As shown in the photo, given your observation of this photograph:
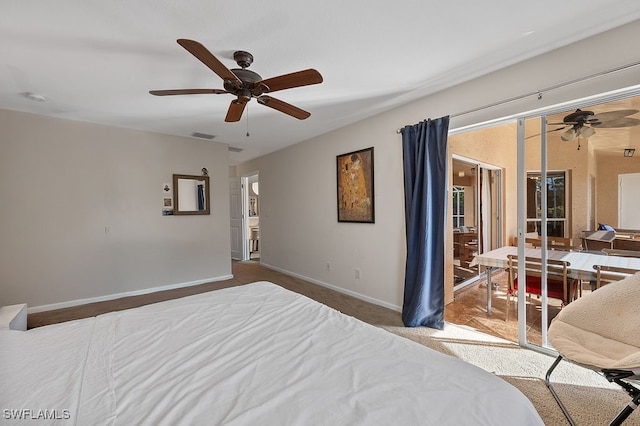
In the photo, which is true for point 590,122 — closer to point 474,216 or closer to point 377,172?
point 377,172

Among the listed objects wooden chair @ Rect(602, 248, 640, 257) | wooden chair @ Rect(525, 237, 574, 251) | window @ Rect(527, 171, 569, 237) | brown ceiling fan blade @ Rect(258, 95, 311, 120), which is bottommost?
wooden chair @ Rect(602, 248, 640, 257)

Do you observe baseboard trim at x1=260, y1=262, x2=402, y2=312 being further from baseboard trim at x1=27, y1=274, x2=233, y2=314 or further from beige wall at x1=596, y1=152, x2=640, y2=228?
beige wall at x1=596, y1=152, x2=640, y2=228

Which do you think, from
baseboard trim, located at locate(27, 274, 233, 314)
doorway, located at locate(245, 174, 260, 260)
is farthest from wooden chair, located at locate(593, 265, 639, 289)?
doorway, located at locate(245, 174, 260, 260)

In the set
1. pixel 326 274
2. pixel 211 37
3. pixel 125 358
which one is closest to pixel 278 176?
pixel 326 274

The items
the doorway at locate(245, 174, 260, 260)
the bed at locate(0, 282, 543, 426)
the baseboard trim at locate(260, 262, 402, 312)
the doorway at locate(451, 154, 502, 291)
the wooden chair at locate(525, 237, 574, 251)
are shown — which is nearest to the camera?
the bed at locate(0, 282, 543, 426)

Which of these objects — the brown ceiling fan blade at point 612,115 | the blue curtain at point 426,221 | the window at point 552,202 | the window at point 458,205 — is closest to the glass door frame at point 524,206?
the window at point 552,202

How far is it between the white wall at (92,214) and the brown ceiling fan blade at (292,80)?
10.2ft

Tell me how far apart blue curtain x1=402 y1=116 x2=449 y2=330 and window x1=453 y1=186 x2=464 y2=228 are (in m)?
2.35

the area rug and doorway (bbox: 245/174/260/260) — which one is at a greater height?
doorway (bbox: 245/174/260/260)

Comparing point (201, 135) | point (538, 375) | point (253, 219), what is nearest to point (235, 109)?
point (201, 135)

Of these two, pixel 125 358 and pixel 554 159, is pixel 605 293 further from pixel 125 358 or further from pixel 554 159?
pixel 125 358

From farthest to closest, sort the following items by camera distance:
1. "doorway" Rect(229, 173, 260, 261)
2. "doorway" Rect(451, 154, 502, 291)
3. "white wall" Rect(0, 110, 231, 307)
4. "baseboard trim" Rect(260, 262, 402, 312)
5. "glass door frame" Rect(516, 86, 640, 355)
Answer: "doorway" Rect(229, 173, 260, 261), "doorway" Rect(451, 154, 502, 291), "baseboard trim" Rect(260, 262, 402, 312), "white wall" Rect(0, 110, 231, 307), "glass door frame" Rect(516, 86, 640, 355)

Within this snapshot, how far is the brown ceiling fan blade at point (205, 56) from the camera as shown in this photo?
1.40 metres

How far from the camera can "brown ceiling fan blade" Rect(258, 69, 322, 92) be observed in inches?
68.6
